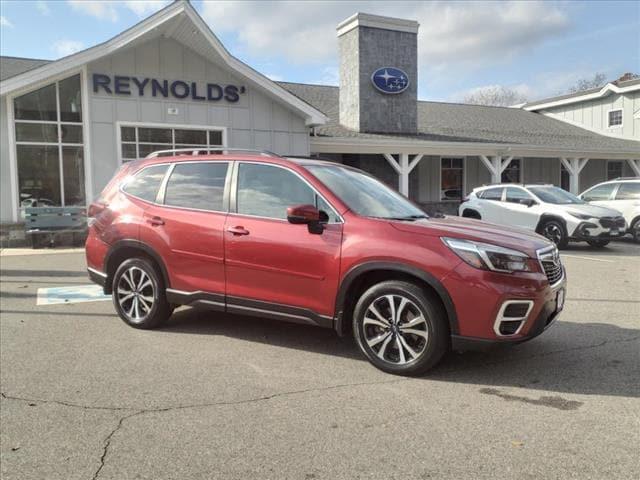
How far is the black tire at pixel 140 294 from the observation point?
5758mm

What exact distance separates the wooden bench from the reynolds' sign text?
3.25 meters

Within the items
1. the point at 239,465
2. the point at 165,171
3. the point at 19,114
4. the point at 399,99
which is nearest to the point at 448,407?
the point at 239,465

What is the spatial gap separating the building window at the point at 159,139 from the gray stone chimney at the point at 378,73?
6.93 m

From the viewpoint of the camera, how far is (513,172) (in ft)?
83.3

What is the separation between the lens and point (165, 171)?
19.5 ft

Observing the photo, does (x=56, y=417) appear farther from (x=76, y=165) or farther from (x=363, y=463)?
(x=76, y=165)

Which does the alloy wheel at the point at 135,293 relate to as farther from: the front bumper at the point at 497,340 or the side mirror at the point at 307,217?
the front bumper at the point at 497,340

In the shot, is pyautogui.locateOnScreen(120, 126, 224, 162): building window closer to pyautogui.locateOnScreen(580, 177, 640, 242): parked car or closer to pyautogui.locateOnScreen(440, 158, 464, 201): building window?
pyautogui.locateOnScreen(580, 177, 640, 242): parked car

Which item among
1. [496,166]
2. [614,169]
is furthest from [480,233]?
[614,169]

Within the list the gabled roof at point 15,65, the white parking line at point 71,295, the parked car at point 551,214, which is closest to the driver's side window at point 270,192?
the white parking line at point 71,295

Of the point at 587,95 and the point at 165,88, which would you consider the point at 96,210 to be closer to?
the point at 165,88

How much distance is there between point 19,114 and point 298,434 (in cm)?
1368

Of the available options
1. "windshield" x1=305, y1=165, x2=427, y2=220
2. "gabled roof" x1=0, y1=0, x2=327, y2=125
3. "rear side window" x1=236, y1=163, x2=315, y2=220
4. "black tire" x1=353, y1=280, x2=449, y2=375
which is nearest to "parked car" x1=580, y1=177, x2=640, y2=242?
"gabled roof" x1=0, y1=0, x2=327, y2=125

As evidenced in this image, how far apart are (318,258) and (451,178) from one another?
2024 centimetres
